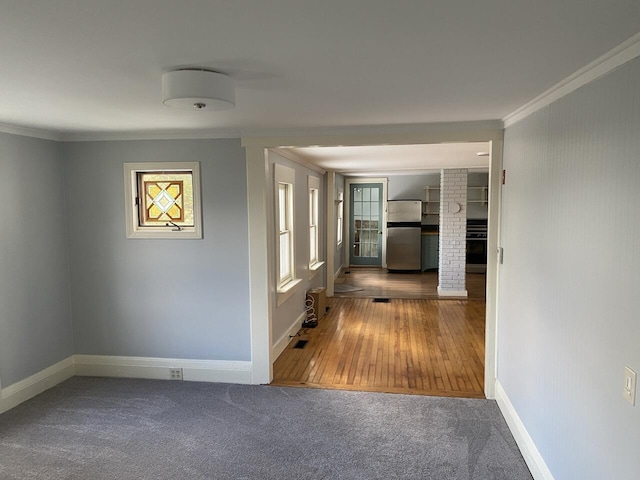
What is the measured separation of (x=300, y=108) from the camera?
9.25 feet

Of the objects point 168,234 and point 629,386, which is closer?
point 629,386

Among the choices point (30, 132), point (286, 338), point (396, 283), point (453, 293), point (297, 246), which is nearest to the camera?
point (30, 132)

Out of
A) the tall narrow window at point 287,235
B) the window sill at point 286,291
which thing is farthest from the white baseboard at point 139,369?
the tall narrow window at point 287,235

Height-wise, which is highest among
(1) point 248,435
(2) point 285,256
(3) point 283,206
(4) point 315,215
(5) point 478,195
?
(5) point 478,195

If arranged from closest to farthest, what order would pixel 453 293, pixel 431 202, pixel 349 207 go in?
1. pixel 453 293
2. pixel 431 202
3. pixel 349 207

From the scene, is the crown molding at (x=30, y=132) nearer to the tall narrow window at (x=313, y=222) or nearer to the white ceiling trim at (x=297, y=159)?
the white ceiling trim at (x=297, y=159)

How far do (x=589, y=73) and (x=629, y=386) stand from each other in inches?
50.8

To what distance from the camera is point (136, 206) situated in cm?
398

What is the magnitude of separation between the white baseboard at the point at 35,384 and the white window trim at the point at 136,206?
1357 mm

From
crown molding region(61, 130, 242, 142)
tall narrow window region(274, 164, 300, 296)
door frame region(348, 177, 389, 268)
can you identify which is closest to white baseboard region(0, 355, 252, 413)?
tall narrow window region(274, 164, 300, 296)

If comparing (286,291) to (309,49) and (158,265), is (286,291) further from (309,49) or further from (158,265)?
(309,49)

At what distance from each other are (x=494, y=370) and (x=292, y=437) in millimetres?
1714

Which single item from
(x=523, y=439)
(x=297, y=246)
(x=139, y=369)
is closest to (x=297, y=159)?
(x=297, y=246)

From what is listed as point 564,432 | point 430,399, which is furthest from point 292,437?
point 564,432
